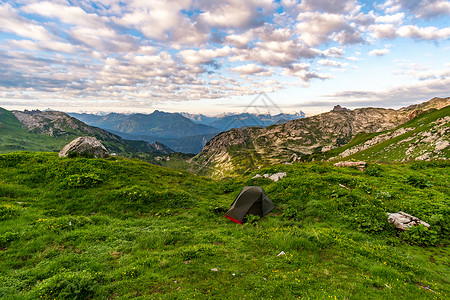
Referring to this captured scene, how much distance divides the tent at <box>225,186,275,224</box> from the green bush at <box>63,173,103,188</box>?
13.6 metres

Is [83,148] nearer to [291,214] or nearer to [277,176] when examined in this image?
[277,176]

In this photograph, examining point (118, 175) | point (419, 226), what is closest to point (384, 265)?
point (419, 226)

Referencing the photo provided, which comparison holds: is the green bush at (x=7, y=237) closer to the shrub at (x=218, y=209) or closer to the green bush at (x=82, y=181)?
the green bush at (x=82, y=181)

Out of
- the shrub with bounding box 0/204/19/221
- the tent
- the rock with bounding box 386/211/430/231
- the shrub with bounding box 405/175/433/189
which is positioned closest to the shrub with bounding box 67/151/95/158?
the shrub with bounding box 0/204/19/221

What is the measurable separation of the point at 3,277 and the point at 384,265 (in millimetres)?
16556

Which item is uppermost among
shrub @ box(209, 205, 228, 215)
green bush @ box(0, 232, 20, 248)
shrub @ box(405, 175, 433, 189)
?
shrub @ box(405, 175, 433, 189)

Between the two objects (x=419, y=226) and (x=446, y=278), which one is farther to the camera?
(x=419, y=226)

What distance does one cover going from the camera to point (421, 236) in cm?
1141

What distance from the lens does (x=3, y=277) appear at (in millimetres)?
7387

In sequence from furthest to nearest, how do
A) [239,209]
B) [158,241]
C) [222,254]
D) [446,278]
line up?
[239,209], [158,241], [222,254], [446,278]

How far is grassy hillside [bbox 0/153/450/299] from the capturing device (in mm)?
7445

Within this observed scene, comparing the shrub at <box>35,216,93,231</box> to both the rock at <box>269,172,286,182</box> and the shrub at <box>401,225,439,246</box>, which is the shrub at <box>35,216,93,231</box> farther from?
the shrub at <box>401,225,439,246</box>

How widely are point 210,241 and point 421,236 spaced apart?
13.1 m

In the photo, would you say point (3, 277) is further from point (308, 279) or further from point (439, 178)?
point (439, 178)
